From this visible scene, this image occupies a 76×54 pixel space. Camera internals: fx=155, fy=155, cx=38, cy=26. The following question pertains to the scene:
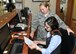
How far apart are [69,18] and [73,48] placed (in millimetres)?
3704

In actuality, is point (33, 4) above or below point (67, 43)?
above

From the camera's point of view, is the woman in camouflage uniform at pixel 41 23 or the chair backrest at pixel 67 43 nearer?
the chair backrest at pixel 67 43

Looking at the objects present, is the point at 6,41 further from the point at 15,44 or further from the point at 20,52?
the point at 20,52

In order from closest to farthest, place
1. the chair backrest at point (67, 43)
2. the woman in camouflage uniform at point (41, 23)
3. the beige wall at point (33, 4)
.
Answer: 1. the chair backrest at point (67, 43)
2. the woman in camouflage uniform at point (41, 23)
3. the beige wall at point (33, 4)

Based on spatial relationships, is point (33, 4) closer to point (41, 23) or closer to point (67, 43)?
point (41, 23)

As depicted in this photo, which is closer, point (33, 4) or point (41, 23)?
point (41, 23)

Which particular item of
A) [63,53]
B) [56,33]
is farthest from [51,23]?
[63,53]

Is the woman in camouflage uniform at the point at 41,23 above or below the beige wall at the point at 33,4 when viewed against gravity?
below

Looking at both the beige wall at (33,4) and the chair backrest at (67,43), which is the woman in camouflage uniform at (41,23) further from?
the beige wall at (33,4)

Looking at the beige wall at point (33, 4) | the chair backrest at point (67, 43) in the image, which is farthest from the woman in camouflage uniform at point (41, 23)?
the beige wall at point (33, 4)

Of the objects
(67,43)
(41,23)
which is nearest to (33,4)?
(41,23)

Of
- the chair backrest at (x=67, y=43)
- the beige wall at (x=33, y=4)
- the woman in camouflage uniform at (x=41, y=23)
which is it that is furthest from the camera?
the beige wall at (x=33, y=4)

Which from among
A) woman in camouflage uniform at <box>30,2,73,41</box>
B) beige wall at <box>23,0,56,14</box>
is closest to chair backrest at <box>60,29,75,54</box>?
woman in camouflage uniform at <box>30,2,73,41</box>

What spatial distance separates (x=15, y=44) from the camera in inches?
85.6
